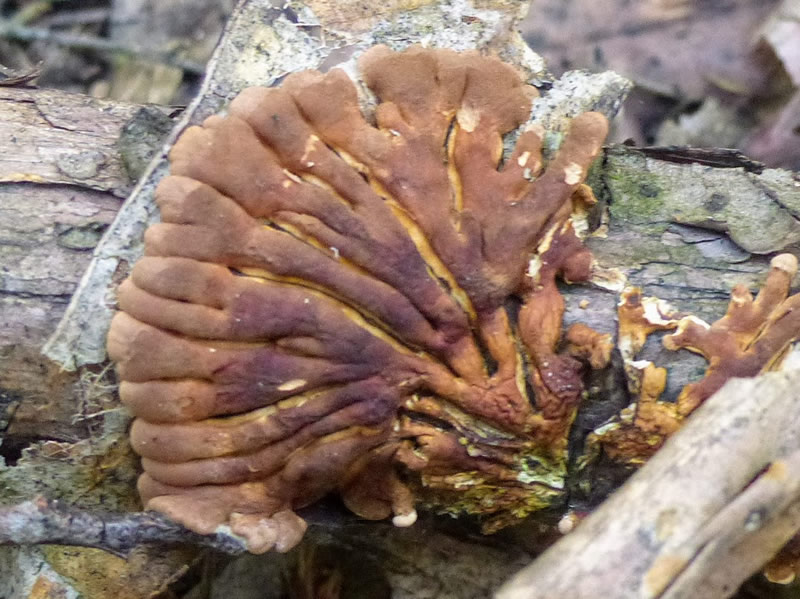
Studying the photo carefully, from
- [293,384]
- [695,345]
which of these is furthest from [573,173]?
[293,384]

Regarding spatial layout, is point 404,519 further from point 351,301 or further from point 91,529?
point 91,529

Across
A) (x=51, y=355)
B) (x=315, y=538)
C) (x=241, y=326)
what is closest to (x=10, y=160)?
(x=51, y=355)

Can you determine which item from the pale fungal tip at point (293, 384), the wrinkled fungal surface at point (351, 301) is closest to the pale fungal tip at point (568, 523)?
the wrinkled fungal surface at point (351, 301)

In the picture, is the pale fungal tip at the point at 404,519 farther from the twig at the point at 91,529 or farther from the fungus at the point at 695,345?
the fungus at the point at 695,345

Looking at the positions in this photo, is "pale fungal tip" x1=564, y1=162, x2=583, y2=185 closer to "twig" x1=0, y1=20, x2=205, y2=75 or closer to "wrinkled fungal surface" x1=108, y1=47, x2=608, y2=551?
"wrinkled fungal surface" x1=108, y1=47, x2=608, y2=551

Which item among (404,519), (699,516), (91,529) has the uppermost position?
(699,516)
